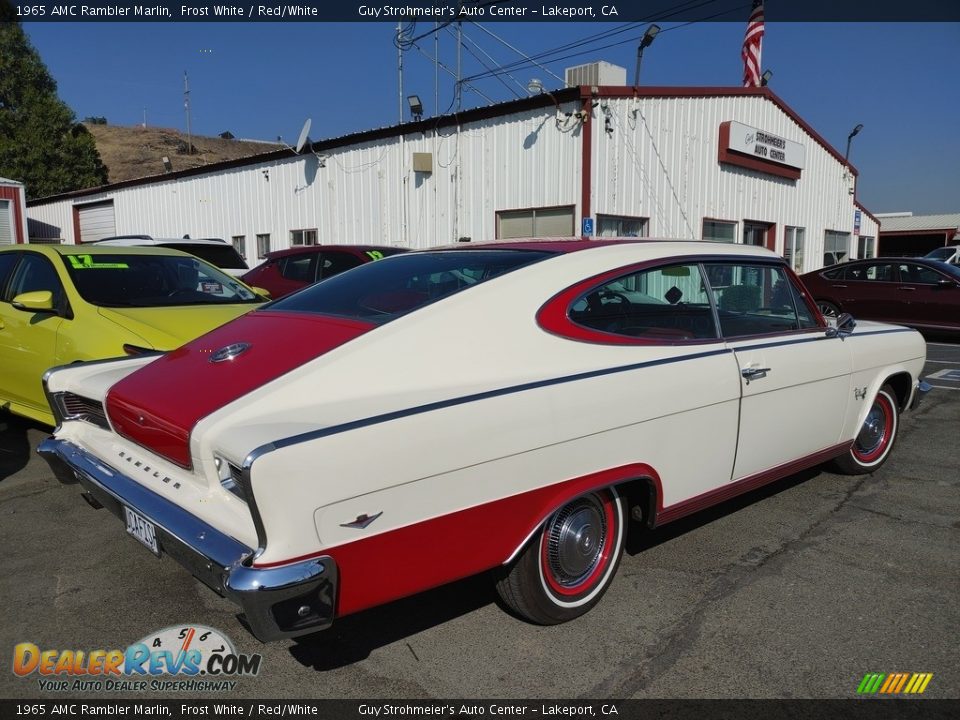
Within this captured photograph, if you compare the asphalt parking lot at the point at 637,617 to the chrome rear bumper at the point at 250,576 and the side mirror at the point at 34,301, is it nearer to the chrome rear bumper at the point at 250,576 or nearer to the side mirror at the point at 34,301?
the chrome rear bumper at the point at 250,576

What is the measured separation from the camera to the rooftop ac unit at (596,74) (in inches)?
523

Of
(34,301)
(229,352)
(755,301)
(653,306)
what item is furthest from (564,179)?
(229,352)

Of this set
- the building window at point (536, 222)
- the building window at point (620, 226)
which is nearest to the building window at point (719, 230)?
the building window at point (620, 226)

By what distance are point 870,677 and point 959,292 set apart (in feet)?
36.2

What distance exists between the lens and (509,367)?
8.32 ft

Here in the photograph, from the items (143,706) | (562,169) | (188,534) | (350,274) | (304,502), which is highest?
(562,169)

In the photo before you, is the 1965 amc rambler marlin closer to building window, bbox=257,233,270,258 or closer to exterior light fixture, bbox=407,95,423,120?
exterior light fixture, bbox=407,95,423,120

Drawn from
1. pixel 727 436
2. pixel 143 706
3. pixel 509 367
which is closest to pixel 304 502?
pixel 509 367

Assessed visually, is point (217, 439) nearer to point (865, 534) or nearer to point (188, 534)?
point (188, 534)

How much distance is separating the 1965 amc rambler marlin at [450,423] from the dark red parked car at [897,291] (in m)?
9.04

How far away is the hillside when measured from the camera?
64.8 metres

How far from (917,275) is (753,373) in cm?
1063

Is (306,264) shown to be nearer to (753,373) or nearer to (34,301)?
(34,301)

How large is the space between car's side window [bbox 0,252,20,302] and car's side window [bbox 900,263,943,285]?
41.7ft
